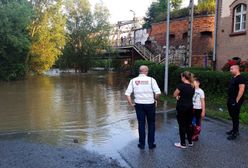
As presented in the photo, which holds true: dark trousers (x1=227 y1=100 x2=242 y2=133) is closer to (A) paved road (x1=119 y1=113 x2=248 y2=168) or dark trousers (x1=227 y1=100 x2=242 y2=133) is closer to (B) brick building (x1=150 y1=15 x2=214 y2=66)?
(A) paved road (x1=119 y1=113 x2=248 y2=168)

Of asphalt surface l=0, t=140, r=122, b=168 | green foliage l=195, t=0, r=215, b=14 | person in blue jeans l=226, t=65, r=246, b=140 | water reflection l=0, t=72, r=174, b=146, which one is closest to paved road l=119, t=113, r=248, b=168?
person in blue jeans l=226, t=65, r=246, b=140

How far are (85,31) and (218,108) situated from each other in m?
41.8

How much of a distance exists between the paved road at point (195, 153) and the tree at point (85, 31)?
45331 mm

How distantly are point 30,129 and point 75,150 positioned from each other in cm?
346

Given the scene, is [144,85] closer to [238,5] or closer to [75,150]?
[75,150]

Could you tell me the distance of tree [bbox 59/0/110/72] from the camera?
176 ft

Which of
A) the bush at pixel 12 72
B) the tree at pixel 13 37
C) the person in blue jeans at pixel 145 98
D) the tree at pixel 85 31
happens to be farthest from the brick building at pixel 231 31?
the tree at pixel 85 31

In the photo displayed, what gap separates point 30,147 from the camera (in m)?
7.86

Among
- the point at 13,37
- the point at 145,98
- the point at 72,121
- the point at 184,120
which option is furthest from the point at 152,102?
the point at 13,37

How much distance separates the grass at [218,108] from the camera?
11125 millimetres

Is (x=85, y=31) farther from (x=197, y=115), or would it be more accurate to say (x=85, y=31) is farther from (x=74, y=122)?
(x=197, y=115)

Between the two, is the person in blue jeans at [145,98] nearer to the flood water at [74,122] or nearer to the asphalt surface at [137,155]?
the asphalt surface at [137,155]

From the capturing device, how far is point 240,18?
2073 cm

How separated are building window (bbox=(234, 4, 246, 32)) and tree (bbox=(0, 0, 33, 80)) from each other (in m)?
19.3
